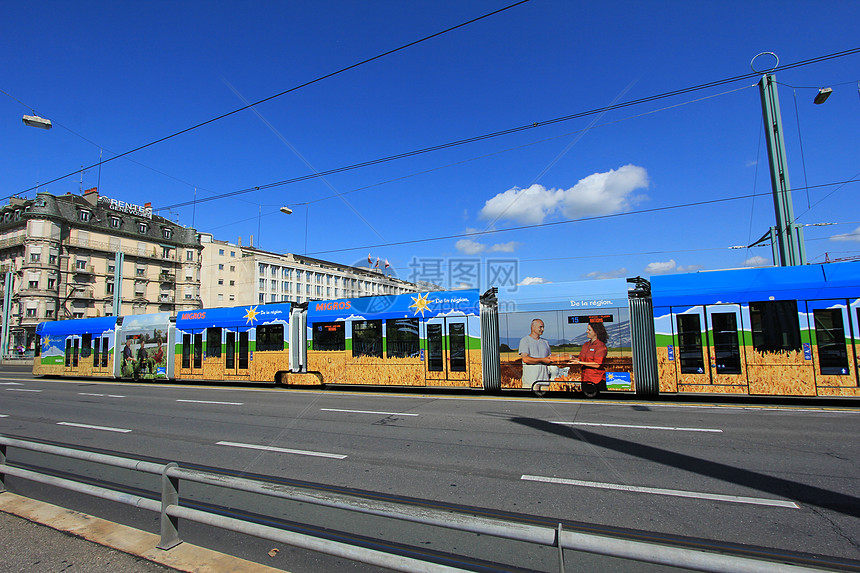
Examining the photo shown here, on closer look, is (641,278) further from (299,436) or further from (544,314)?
(299,436)

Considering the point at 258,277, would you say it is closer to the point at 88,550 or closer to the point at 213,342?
the point at 213,342

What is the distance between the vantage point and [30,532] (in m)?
4.26

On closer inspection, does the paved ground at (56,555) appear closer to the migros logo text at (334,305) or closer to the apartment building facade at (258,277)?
the migros logo text at (334,305)

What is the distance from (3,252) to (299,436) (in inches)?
2968

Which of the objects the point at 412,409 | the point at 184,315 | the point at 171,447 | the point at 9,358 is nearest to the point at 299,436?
the point at 171,447

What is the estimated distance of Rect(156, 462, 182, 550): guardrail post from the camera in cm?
378

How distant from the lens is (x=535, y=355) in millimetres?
13672

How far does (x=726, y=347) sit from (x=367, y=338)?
37.1 feet

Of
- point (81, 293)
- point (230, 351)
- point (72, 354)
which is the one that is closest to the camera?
point (230, 351)

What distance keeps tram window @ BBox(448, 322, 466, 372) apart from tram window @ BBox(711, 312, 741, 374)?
7200 mm

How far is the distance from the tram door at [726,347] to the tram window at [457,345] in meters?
7.04

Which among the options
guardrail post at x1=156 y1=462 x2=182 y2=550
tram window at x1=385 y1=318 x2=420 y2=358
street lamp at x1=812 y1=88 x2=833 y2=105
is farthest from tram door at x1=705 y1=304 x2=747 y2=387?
guardrail post at x1=156 y1=462 x2=182 y2=550

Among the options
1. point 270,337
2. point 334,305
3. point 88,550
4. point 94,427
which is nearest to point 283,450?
point 88,550

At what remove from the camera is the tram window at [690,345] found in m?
12.1
